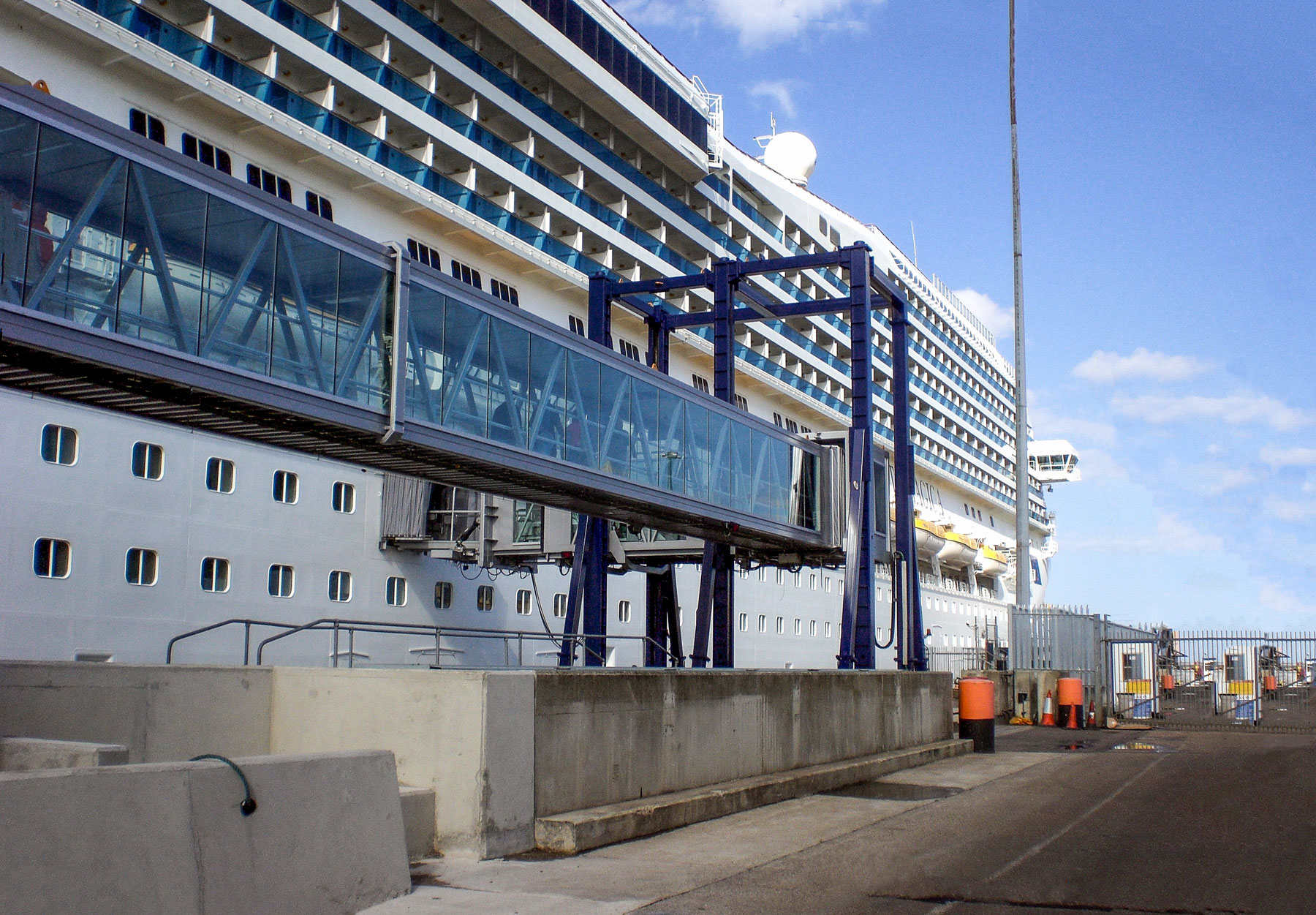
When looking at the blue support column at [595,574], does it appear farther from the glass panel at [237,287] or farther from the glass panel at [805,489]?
the glass panel at [237,287]

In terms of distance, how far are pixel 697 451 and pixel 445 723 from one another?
9.47m

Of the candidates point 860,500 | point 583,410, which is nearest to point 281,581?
point 583,410

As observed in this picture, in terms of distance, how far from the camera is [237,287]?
1020 cm

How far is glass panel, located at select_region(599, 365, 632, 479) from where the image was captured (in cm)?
1554

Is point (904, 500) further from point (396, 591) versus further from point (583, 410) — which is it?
point (396, 591)

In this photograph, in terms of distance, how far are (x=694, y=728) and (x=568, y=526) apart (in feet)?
34.6

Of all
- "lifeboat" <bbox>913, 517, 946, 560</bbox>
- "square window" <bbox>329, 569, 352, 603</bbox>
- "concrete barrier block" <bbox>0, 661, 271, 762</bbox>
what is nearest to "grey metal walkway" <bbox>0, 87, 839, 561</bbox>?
"concrete barrier block" <bbox>0, 661, 271, 762</bbox>

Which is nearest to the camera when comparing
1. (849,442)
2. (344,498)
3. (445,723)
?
(445,723)

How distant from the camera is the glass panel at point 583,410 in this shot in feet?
48.7

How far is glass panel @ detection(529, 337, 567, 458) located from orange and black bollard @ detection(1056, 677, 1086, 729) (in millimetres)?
15875

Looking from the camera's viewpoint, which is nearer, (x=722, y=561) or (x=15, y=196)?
(x=15, y=196)

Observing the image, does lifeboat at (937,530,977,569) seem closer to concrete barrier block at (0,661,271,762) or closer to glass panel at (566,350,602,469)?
glass panel at (566,350,602,469)

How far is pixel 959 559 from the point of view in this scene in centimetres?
5741

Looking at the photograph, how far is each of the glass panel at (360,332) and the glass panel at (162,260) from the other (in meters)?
1.57
